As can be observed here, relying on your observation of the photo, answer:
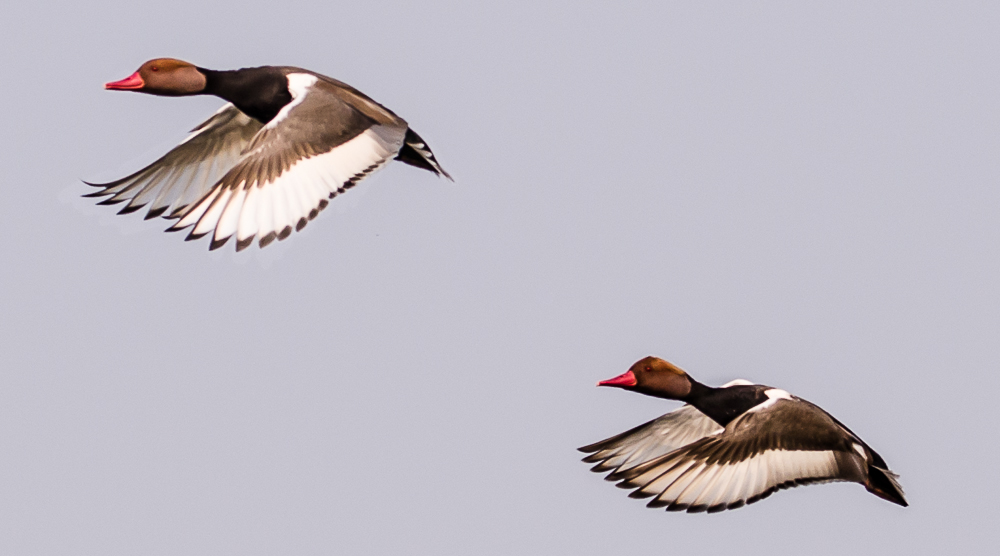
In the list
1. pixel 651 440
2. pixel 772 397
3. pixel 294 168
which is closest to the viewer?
pixel 294 168

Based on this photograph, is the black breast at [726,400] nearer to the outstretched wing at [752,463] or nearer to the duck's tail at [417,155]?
the outstretched wing at [752,463]

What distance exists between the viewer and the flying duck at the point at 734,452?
31.0 feet

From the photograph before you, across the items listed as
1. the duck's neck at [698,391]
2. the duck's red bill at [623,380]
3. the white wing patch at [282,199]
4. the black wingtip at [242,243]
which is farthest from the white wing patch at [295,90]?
the duck's neck at [698,391]

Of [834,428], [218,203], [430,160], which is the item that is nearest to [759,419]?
[834,428]

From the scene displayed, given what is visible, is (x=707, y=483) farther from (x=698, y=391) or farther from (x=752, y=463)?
(x=698, y=391)

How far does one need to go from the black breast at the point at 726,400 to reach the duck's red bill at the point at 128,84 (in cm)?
436

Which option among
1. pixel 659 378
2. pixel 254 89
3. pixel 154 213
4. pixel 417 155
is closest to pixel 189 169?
pixel 154 213

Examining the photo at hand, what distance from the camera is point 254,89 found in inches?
414

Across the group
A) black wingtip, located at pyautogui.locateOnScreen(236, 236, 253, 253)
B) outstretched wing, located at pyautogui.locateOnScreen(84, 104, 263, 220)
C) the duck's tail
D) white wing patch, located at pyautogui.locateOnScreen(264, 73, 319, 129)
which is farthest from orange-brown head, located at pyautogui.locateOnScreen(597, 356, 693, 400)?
outstretched wing, located at pyautogui.locateOnScreen(84, 104, 263, 220)

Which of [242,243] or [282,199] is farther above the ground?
[282,199]

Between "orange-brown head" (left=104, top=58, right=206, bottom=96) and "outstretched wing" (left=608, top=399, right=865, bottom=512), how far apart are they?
398 centimetres

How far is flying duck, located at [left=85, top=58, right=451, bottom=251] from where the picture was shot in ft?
30.8

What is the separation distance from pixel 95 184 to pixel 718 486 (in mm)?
5145

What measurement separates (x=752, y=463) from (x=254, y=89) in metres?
4.21
